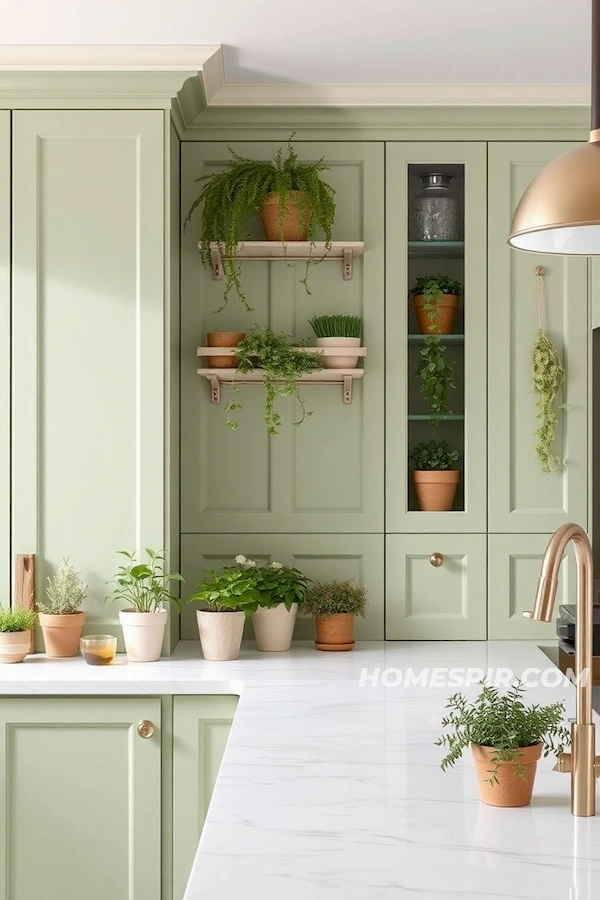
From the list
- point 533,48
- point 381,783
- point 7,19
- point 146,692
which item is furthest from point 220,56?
point 381,783

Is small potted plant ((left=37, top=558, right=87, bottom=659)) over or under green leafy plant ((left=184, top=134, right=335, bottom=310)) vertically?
under

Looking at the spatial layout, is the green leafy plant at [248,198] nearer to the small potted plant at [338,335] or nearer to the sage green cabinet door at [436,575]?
the small potted plant at [338,335]

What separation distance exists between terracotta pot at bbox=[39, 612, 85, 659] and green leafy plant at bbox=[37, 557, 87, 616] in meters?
0.02

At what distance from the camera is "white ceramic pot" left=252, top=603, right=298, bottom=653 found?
2.99 meters

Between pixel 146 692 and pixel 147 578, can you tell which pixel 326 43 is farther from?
pixel 146 692

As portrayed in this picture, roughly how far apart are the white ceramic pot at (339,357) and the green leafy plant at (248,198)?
0.30 m

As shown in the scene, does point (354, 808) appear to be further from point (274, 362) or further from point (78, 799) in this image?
point (274, 362)

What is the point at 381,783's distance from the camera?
1.79m

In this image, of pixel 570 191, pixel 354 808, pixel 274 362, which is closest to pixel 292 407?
pixel 274 362

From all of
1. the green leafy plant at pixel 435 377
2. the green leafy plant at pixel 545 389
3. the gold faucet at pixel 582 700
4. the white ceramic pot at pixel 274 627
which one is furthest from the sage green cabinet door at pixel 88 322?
the gold faucet at pixel 582 700

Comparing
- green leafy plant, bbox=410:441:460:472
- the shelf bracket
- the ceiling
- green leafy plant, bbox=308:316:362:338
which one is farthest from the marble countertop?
the ceiling

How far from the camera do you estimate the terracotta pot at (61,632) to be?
287 cm

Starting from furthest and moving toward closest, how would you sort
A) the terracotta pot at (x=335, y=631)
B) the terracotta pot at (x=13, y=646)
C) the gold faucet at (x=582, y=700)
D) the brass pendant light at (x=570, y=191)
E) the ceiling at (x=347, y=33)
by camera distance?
the terracotta pot at (x=335, y=631) < the terracotta pot at (x=13, y=646) < the ceiling at (x=347, y=33) < the gold faucet at (x=582, y=700) < the brass pendant light at (x=570, y=191)

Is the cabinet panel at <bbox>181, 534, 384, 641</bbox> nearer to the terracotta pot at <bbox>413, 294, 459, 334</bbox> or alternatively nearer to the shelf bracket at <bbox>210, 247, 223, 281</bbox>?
the terracotta pot at <bbox>413, 294, 459, 334</bbox>
